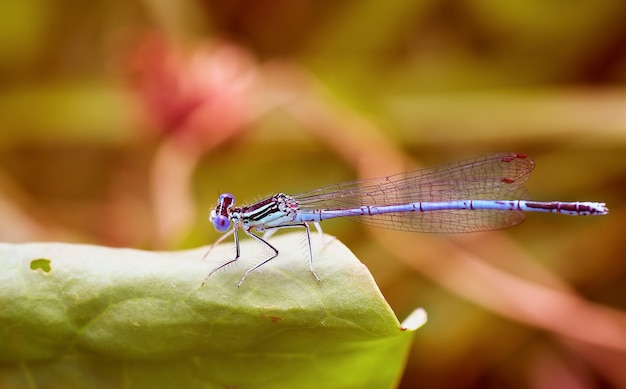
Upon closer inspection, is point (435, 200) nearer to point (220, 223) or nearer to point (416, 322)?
point (220, 223)

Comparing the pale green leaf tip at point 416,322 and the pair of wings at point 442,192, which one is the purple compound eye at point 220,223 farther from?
the pale green leaf tip at point 416,322

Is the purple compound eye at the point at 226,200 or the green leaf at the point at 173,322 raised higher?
the purple compound eye at the point at 226,200

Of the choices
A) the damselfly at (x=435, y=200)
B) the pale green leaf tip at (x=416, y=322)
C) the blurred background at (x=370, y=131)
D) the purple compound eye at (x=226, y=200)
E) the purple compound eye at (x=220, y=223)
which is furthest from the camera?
the blurred background at (x=370, y=131)

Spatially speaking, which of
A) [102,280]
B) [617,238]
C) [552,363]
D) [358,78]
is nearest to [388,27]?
[358,78]

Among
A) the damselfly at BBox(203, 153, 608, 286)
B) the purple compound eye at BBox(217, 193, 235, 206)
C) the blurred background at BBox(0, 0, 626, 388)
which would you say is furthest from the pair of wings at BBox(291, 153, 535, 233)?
the blurred background at BBox(0, 0, 626, 388)

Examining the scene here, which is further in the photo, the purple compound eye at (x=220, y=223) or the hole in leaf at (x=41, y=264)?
the purple compound eye at (x=220, y=223)

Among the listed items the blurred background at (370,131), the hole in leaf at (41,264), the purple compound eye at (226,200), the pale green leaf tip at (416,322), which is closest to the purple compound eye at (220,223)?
the purple compound eye at (226,200)

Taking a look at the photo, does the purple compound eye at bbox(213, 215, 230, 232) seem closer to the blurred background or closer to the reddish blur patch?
the blurred background
